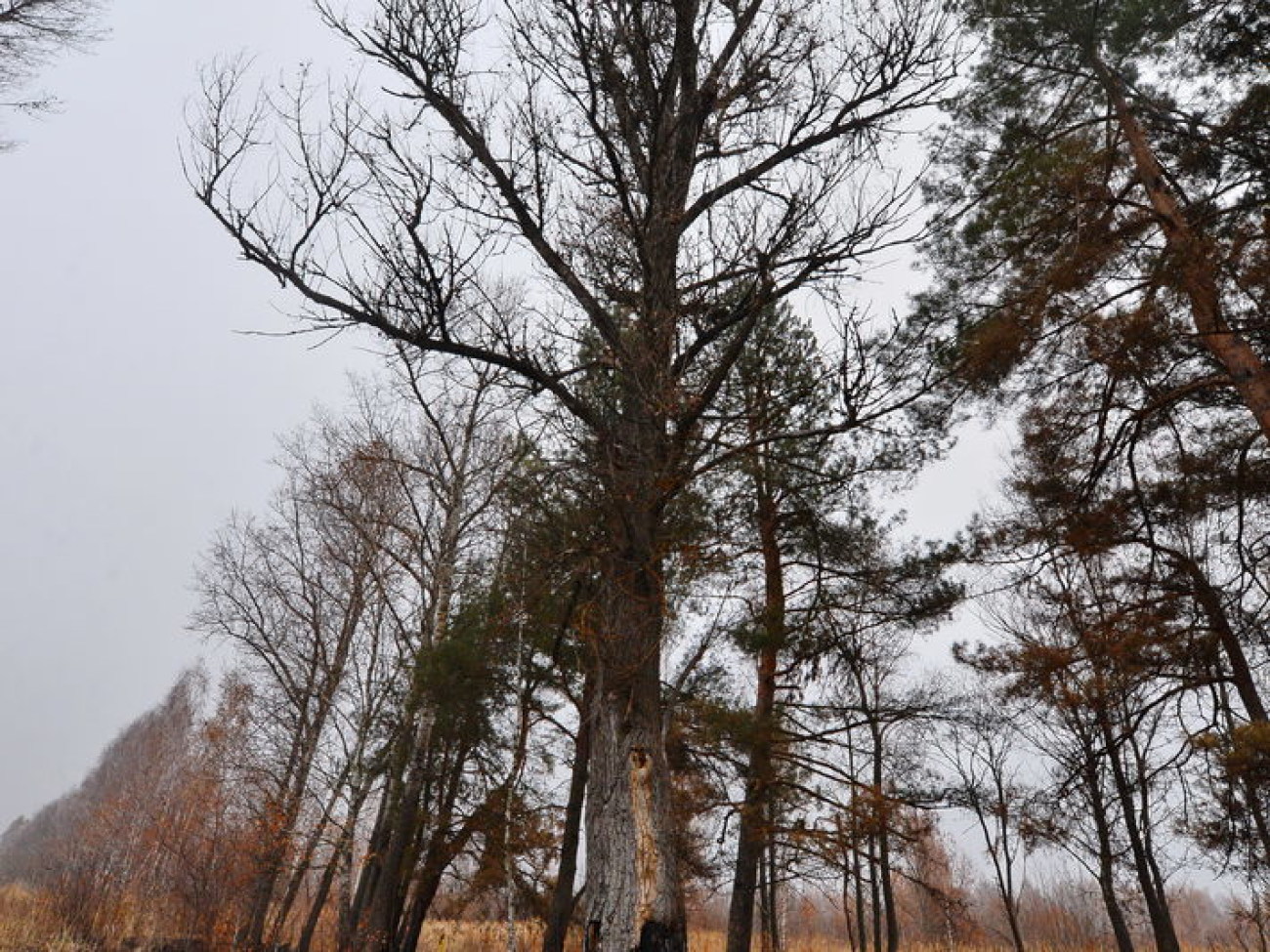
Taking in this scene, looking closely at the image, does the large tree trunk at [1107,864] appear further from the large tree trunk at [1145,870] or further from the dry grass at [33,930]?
the dry grass at [33,930]

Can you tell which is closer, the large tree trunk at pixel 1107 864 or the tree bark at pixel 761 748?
the tree bark at pixel 761 748

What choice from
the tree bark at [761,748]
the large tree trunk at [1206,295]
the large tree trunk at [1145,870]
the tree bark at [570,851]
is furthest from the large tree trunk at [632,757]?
the large tree trunk at [1145,870]

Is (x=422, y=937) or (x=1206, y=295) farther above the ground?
→ (x=1206, y=295)

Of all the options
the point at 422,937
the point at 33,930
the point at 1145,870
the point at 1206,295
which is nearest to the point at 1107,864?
the point at 1145,870

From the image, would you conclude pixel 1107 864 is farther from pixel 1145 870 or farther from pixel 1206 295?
pixel 1206 295

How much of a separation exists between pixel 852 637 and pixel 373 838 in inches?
338

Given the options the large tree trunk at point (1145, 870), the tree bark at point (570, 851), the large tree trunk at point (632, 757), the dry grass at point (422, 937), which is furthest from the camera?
the dry grass at point (422, 937)

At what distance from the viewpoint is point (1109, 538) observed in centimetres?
728

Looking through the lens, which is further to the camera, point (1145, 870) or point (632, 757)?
point (1145, 870)

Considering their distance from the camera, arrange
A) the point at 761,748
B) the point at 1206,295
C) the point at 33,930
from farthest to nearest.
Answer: the point at 33,930, the point at 761,748, the point at 1206,295

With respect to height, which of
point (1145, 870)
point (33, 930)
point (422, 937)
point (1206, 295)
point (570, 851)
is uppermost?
point (1206, 295)

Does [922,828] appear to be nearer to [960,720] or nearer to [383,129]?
[960,720]

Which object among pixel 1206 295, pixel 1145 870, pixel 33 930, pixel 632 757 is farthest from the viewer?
pixel 33 930

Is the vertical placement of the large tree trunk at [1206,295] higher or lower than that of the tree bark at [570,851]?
higher
